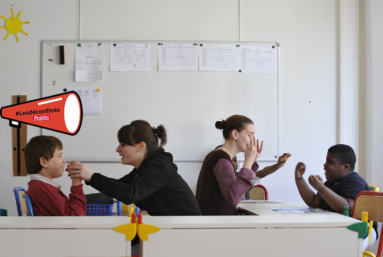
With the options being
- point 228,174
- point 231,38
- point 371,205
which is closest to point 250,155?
point 228,174

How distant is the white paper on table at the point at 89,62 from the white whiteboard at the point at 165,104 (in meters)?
0.05

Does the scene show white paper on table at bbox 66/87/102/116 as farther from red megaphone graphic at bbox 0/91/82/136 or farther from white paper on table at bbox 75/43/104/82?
red megaphone graphic at bbox 0/91/82/136

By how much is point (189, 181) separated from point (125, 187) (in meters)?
2.01

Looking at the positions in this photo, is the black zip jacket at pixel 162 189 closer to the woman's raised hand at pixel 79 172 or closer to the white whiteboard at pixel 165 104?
the woman's raised hand at pixel 79 172

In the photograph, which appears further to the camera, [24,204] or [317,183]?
[317,183]

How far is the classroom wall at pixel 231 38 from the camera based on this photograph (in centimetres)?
340

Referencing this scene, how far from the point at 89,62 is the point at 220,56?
126cm

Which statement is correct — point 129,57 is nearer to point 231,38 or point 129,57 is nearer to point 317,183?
point 231,38

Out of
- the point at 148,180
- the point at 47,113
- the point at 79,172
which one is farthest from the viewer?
the point at 148,180

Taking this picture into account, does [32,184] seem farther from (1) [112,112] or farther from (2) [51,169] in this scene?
(1) [112,112]

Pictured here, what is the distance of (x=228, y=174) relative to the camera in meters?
1.82

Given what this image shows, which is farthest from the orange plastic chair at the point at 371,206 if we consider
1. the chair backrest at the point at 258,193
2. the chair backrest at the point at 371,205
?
the chair backrest at the point at 258,193

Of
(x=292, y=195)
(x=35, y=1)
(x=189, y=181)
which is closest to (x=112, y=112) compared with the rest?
(x=189, y=181)

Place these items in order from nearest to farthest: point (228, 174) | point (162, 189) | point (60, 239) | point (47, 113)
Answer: point (47, 113)
point (60, 239)
point (162, 189)
point (228, 174)
